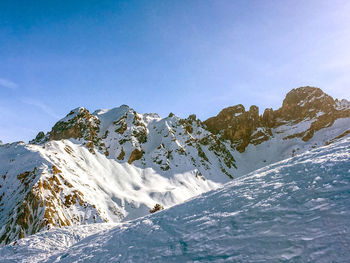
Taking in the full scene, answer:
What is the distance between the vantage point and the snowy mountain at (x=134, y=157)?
4853 cm

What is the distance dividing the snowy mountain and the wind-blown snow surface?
37.5 m

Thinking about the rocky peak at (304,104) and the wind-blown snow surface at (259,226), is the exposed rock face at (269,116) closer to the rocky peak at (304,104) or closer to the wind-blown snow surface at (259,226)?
the rocky peak at (304,104)

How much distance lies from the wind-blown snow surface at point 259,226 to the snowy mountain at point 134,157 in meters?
37.5

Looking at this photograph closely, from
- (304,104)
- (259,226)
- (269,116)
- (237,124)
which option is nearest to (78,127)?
(259,226)

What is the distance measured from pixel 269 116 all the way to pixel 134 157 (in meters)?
116

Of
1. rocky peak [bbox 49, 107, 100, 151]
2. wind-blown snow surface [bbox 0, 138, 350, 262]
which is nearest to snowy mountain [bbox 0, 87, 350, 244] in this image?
rocky peak [bbox 49, 107, 100, 151]

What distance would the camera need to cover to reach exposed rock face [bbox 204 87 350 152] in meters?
147

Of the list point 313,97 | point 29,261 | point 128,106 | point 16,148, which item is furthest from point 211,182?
point 313,97

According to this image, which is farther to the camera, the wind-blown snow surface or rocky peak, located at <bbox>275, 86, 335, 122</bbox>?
rocky peak, located at <bbox>275, 86, 335, 122</bbox>

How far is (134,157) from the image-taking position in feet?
316

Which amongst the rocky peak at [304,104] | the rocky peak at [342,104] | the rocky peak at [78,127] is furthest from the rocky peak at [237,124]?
the rocky peak at [78,127]

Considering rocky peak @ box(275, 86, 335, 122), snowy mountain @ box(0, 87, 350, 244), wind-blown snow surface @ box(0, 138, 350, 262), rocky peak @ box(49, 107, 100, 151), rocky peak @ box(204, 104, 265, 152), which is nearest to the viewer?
wind-blown snow surface @ box(0, 138, 350, 262)

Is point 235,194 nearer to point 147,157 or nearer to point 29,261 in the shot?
point 29,261

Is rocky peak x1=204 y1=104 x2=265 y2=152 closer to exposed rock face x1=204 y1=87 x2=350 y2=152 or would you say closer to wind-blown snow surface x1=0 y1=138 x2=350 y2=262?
exposed rock face x1=204 y1=87 x2=350 y2=152
